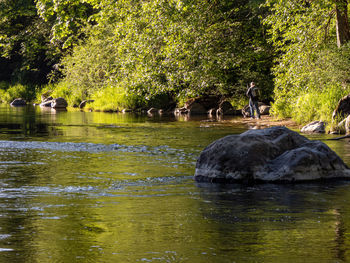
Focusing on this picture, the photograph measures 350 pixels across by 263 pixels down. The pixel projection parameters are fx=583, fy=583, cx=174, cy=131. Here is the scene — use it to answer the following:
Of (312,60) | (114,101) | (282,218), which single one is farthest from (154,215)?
(114,101)

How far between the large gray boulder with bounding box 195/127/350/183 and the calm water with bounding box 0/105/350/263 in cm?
31

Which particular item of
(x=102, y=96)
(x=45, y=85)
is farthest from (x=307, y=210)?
(x=45, y=85)

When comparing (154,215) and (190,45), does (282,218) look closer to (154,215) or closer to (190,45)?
(154,215)

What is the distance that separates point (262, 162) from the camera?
8.76 m

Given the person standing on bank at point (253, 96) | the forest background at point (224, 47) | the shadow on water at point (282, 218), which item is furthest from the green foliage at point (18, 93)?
the shadow on water at point (282, 218)

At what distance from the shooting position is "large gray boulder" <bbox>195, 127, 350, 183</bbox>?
28.2 feet

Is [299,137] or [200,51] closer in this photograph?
[299,137]

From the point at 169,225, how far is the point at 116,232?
23.1 inches

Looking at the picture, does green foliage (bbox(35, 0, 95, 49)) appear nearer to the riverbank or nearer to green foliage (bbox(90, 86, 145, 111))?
the riverbank

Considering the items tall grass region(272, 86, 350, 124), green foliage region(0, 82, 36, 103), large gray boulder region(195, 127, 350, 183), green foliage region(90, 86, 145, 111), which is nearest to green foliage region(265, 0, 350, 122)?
tall grass region(272, 86, 350, 124)

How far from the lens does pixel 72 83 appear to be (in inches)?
1495

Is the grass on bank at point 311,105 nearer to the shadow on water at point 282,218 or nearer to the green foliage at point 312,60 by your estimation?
the green foliage at point 312,60

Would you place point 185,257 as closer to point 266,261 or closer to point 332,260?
point 266,261

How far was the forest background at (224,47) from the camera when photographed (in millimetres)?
18781
